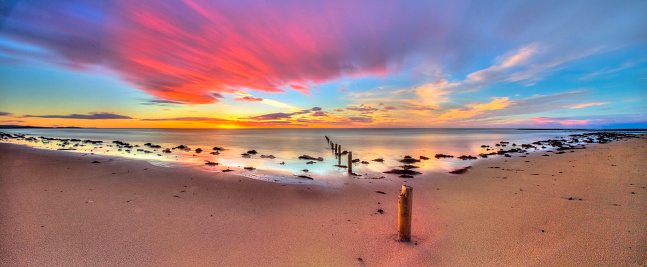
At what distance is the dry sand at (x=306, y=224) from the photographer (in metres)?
4.10

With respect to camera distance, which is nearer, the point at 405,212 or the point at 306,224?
the point at 405,212

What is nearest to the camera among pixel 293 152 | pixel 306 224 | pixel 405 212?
pixel 405 212

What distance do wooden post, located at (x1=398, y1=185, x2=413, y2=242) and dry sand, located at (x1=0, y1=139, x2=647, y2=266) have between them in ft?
0.64

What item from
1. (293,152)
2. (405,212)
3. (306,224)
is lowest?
(293,152)

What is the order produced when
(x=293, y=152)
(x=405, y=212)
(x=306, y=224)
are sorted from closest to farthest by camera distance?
(x=405, y=212) < (x=306, y=224) < (x=293, y=152)

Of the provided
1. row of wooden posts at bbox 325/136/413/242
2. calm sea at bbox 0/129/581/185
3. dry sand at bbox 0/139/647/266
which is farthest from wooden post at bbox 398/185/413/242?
calm sea at bbox 0/129/581/185

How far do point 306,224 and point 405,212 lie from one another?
2.36 meters

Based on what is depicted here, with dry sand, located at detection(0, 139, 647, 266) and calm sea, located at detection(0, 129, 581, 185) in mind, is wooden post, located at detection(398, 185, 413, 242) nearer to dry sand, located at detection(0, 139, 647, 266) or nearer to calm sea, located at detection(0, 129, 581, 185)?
dry sand, located at detection(0, 139, 647, 266)

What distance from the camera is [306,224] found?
18.0ft

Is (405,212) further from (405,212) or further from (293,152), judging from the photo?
(293,152)

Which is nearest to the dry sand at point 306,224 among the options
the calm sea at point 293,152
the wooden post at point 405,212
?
the wooden post at point 405,212

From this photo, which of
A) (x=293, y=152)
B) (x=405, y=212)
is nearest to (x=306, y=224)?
(x=405, y=212)

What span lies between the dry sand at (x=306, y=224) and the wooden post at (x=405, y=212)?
194 mm

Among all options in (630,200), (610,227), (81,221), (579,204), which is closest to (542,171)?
(630,200)
